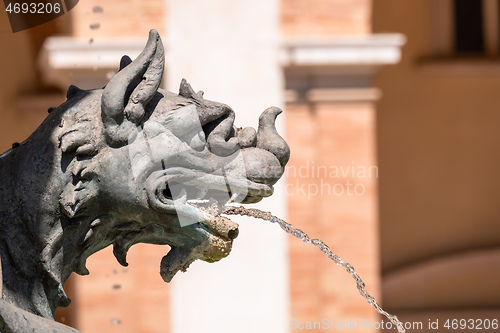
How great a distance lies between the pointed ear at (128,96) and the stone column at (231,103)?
2.99m

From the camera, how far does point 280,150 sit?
1265mm

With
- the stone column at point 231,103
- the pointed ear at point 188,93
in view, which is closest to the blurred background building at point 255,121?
the stone column at point 231,103

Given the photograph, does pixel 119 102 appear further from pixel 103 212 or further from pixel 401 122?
pixel 401 122

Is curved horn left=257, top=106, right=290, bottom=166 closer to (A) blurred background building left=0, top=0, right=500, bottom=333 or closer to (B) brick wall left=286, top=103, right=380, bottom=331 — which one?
(A) blurred background building left=0, top=0, right=500, bottom=333

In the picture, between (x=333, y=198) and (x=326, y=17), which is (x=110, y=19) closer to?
(x=326, y=17)

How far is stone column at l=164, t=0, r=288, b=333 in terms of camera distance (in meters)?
4.22

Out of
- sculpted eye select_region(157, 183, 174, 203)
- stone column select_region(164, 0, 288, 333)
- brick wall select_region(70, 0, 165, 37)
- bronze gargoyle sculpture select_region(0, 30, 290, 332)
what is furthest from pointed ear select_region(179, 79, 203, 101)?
brick wall select_region(70, 0, 165, 37)

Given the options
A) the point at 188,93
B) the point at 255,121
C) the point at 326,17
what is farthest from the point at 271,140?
the point at 326,17

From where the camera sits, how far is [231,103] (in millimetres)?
4219

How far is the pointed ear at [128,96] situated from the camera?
3.91ft

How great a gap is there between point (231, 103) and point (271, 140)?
2.96 meters

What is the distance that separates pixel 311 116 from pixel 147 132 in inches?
134

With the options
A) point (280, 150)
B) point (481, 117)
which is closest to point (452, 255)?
point (481, 117)

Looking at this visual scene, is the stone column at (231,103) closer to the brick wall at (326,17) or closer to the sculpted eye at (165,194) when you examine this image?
the brick wall at (326,17)
